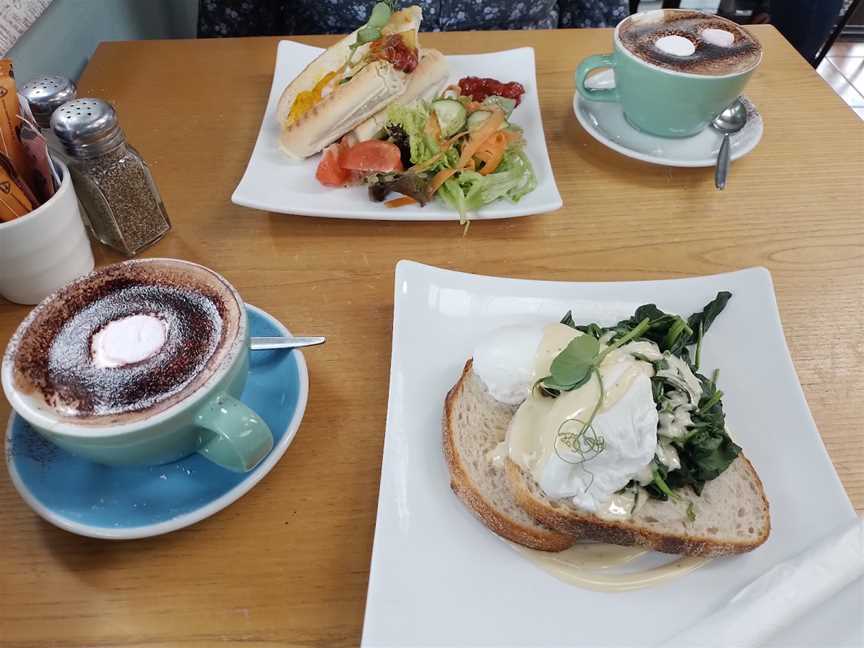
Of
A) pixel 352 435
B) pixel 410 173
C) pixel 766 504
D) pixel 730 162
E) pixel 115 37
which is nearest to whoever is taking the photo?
pixel 766 504

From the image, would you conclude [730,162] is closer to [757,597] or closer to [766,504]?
[766,504]

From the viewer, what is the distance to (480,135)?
1.66 m

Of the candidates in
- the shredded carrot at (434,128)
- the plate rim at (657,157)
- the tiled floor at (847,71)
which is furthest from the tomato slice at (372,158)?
the tiled floor at (847,71)

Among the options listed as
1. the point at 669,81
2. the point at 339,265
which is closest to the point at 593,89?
the point at 669,81

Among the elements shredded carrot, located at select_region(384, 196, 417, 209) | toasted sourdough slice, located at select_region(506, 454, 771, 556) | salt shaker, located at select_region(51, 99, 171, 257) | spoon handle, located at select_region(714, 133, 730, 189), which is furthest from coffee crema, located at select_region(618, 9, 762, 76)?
salt shaker, located at select_region(51, 99, 171, 257)

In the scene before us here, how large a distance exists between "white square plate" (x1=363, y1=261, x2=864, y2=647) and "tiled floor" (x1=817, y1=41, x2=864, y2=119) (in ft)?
13.3

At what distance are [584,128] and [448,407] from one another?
103 cm

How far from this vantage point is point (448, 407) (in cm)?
108

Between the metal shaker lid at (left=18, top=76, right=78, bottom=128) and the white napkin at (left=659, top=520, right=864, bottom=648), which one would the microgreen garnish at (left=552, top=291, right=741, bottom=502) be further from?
the metal shaker lid at (left=18, top=76, right=78, bottom=128)

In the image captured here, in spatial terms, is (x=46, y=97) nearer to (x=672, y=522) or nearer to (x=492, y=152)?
(x=492, y=152)

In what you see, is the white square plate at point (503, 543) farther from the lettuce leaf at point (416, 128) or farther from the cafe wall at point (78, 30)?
the cafe wall at point (78, 30)

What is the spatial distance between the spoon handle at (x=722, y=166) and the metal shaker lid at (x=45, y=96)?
147 cm

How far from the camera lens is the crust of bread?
66.8 inches

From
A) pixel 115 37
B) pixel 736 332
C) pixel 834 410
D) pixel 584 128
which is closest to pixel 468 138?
pixel 584 128
